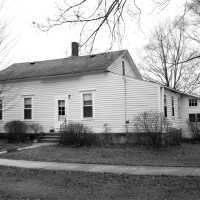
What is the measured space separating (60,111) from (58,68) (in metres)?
3.34

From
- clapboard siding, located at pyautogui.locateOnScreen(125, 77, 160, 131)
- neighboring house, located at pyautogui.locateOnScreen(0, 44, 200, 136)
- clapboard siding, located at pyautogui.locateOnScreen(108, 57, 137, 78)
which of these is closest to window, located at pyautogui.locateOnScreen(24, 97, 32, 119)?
neighboring house, located at pyautogui.locateOnScreen(0, 44, 200, 136)

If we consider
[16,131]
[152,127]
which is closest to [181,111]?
[152,127]

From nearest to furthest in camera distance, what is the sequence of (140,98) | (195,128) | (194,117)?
(140,98), (195,128), (194,117)

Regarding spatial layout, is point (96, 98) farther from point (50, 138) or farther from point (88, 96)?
point (50, 138)

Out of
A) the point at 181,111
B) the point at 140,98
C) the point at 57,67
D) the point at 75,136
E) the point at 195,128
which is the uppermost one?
the point at 57,67

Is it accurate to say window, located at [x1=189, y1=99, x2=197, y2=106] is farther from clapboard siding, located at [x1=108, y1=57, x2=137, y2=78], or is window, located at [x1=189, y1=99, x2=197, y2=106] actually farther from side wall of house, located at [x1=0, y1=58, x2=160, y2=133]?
side wall of house, located at [x1=0, y1=58, x2=160, y2=133]

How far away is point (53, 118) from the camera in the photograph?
20.5 metres

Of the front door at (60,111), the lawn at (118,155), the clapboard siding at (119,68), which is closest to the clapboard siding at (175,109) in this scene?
the clapboard siding at (119,68)

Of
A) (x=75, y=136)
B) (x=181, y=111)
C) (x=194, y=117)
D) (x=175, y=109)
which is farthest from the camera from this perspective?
(x=181, y=111)

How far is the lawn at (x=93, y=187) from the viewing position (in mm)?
7059

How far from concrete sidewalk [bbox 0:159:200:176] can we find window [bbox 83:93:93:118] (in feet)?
23.8

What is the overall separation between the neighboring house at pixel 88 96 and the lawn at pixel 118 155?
10.1ft

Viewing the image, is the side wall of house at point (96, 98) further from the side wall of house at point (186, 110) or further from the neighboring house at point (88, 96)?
the side wall of house at point (186, 110)

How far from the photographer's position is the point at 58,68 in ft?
71.2
